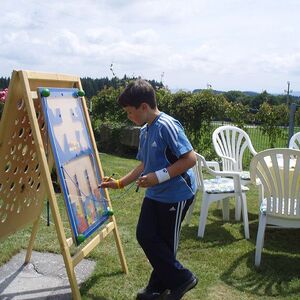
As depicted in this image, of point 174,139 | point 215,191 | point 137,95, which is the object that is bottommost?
point 215,191

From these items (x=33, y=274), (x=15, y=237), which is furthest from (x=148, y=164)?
(x=15, y=237)

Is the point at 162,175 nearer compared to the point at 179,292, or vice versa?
the point at 162,175

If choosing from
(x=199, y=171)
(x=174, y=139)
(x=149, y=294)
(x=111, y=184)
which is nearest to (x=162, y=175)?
(x=174, y=139)

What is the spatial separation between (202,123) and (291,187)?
6647 mm

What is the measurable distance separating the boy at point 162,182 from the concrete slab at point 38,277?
2.26ft

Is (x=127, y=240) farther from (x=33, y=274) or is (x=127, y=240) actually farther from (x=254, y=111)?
(x=254, y=111)

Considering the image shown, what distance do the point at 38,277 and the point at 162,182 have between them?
1468 millimetres

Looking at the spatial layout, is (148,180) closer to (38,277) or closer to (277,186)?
(38,277)

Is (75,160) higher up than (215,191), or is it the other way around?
(75,160)

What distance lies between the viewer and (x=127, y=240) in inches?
187

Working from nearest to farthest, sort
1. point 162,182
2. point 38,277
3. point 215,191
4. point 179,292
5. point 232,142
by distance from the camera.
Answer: point 162,182 < point 179,292 < point 38,277 < point 215,191 < point 232,142

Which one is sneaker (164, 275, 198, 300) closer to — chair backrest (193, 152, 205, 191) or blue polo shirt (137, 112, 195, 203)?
blue polo shirt (137, 112, 195, 203)

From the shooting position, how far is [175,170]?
9.62 feet

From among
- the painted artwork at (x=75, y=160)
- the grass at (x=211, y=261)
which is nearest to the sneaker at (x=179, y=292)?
the grass at (x=211, y=261)
